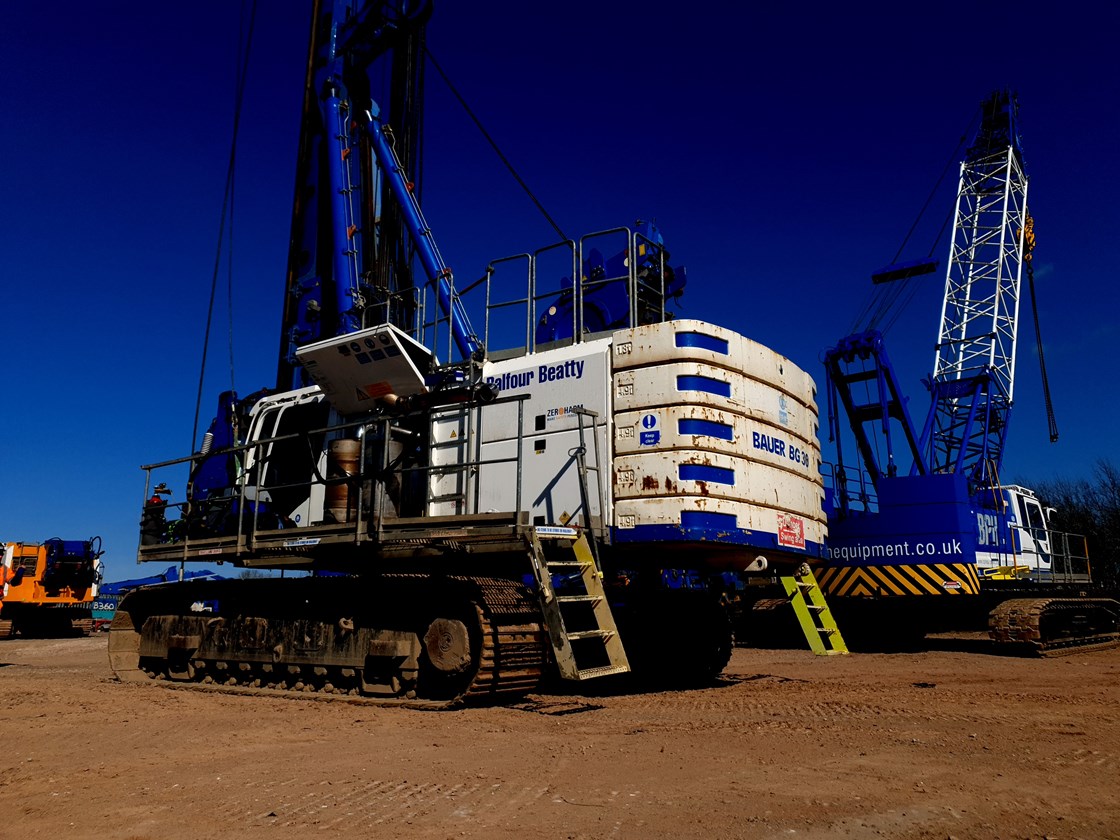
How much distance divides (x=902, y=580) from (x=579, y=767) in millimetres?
12980

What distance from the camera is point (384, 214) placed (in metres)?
15.9

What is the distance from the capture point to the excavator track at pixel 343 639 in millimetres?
8680

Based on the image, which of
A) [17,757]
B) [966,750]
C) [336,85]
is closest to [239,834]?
[17,757]

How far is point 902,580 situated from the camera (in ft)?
55.9

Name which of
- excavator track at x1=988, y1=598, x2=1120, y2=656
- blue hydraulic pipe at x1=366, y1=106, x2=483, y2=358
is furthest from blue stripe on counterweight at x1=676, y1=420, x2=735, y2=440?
excavator track at x1=988, y1=598, x2=1120, y2=656

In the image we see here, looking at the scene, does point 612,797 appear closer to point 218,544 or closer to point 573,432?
point 573,432

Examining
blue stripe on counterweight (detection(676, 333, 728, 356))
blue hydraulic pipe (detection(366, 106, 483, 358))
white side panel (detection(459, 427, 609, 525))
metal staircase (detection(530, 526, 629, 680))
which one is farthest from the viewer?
blue hydraulic pipe (detection(366, 106, 483, 358))

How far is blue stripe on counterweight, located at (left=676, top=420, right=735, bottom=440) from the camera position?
9.16 m

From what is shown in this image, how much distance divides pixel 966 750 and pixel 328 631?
21.9 ft

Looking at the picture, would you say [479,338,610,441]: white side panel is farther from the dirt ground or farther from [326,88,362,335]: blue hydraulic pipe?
[326,88,362,335]: blue hydraulic pipe

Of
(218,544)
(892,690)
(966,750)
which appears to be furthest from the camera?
(218,544)

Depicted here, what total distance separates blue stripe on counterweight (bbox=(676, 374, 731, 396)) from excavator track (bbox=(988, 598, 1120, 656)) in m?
9.21

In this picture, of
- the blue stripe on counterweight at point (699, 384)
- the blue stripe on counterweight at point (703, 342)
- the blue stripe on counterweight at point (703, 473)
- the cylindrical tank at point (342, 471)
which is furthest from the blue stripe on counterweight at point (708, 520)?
the cylindrical tank at point (342, 471)

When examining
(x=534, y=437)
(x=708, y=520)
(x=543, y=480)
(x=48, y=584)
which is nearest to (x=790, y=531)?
(x=708, y=520)
